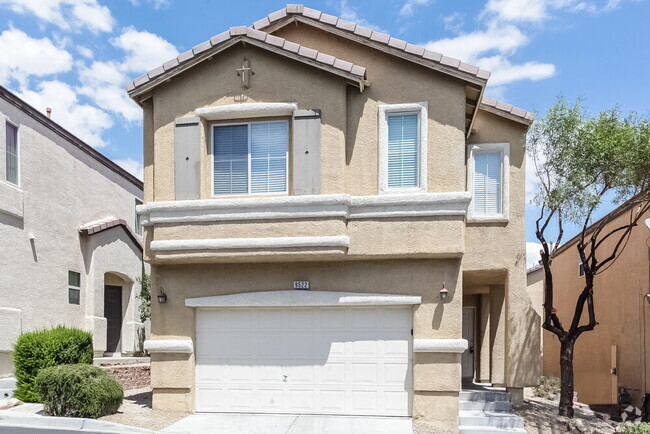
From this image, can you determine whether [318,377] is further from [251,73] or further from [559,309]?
[559,309]

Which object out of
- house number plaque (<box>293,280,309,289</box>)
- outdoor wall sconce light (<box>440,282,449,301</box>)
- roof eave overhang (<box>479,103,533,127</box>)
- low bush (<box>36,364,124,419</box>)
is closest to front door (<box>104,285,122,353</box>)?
low bush (<box>36,364,124,419</box>)

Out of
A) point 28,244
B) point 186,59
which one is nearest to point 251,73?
point 186,59

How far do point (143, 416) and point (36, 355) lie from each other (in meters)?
3.04

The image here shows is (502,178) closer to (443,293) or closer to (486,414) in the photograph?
(443,293)

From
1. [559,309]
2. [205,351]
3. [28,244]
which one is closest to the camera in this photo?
[205,351]

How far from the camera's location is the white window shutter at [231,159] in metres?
11.0

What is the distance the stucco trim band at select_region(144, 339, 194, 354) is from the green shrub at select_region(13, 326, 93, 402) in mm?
2330

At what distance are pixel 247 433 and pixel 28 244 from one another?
867 centimetres

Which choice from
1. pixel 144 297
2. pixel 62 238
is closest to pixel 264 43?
pixel 62 238

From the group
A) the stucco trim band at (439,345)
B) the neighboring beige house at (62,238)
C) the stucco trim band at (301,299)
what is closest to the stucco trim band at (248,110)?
the stucco trim band at (301,299)

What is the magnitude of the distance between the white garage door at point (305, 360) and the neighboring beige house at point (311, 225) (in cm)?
3

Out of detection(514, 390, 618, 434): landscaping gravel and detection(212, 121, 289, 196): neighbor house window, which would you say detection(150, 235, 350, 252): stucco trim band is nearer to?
detection(212, 121, 289, 196): neighbor house window

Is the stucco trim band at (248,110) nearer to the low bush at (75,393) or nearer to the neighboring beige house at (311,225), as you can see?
the neighboring beige house at (311,225)

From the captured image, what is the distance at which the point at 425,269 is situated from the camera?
10.5 m
